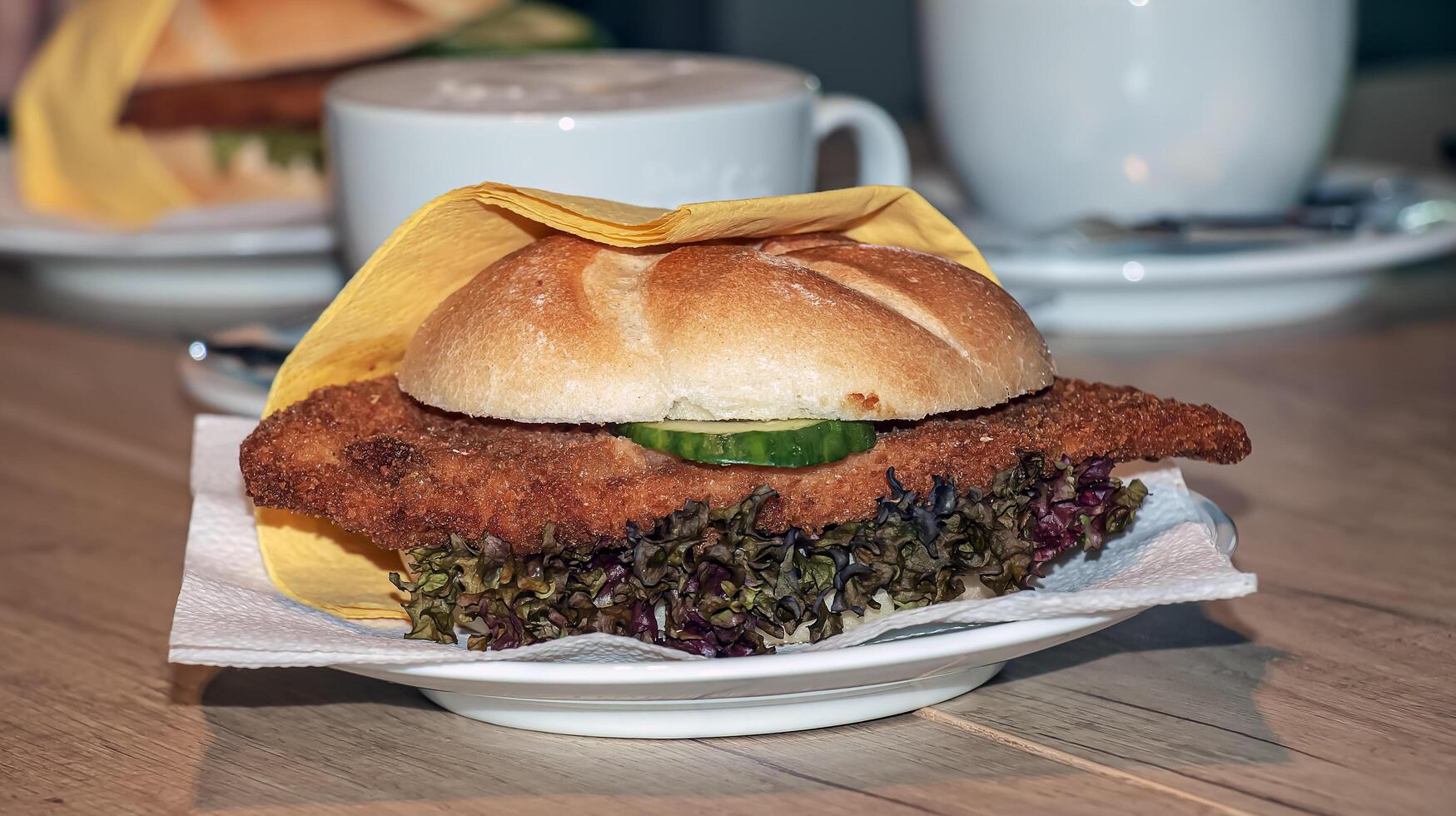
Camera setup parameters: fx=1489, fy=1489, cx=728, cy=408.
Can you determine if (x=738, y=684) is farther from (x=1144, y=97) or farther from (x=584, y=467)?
(x=1144, y=97)

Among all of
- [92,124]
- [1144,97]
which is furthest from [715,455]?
[92,124]

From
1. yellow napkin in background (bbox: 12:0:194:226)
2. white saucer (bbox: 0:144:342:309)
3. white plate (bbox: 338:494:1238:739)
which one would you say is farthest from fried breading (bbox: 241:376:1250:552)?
yellow napkin in background (bbox: 12:0:194:226)

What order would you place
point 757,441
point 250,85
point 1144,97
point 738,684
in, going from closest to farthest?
point 738,684, point 757,441, point 1144,97, point 250,85

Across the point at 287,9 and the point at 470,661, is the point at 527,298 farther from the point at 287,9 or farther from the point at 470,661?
the point at 287,9

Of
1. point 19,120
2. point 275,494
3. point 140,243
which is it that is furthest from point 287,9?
point 275,494

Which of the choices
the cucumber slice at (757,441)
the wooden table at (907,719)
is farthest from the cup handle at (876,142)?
the cucumber slice at (757,441)
